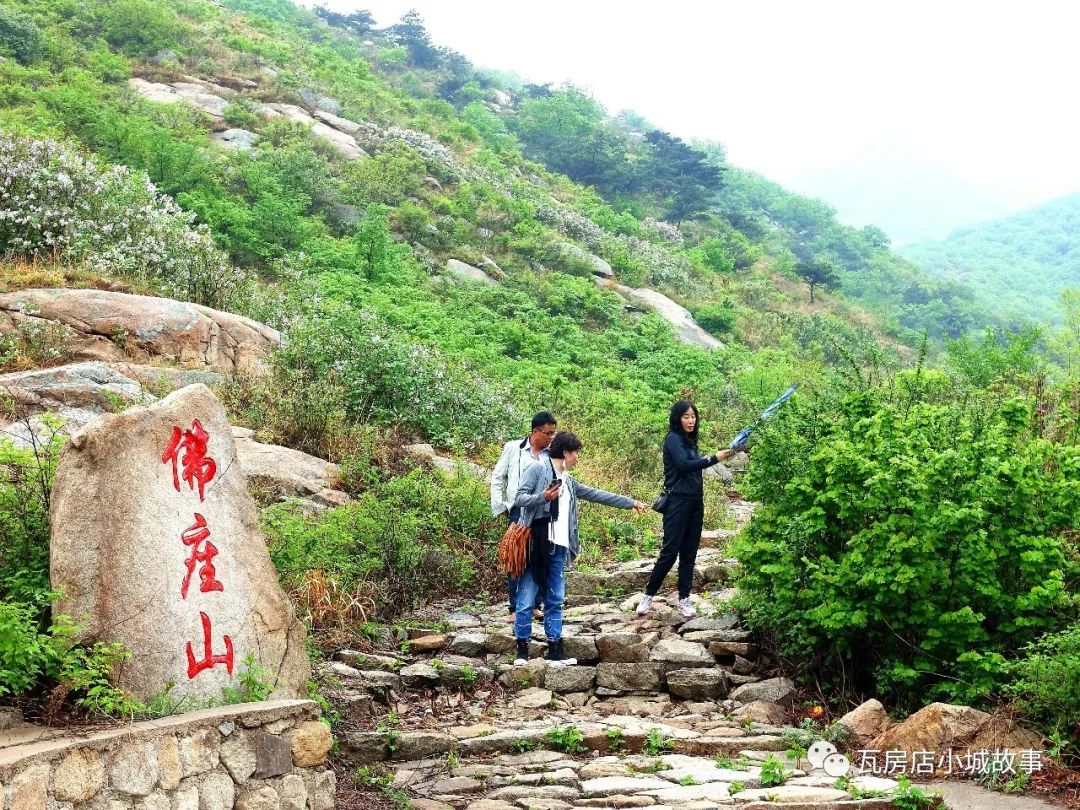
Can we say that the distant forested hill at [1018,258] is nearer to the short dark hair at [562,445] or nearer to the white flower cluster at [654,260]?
the white flower cluster at [654,260]

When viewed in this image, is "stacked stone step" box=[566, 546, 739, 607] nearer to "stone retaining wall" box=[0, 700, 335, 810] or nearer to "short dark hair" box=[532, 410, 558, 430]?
"short dark hair" box=[532, 410, 558, 430]

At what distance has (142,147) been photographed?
1975cm

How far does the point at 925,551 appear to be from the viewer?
19.6 ft

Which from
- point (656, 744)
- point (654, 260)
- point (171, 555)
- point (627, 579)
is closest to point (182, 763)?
point (171, 555)

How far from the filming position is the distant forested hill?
57375mm

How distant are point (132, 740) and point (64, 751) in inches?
11.7

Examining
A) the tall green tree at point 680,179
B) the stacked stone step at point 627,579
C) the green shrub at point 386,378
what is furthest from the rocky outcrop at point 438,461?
the tall green tree at point 680,179

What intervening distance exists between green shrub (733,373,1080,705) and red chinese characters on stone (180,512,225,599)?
3692 mm

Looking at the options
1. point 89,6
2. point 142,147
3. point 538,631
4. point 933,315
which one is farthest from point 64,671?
point 933,315

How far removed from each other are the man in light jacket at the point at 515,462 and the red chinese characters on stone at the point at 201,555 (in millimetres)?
2893

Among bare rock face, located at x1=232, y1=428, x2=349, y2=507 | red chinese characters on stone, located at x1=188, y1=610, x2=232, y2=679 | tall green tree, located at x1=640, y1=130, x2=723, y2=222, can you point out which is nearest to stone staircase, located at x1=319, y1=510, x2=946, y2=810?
red chinese characters on stone, located at x1=188, y1=610, x2=232, y2=679

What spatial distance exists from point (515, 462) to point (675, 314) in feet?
61.7

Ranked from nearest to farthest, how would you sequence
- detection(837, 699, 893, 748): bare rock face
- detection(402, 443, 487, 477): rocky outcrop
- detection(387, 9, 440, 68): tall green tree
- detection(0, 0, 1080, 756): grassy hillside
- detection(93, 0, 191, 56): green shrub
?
detection(837, 699, 893, 748): bare rock face < detection(0, 0, 1080, 756): grassy hillside < detection(402, 443, 487, 477): rocky outcrop < detection(93, 0, 191, 56): green shrub < detection(387, 9, 440, 68): tall green tree

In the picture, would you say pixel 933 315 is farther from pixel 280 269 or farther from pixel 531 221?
pixel 280 269
